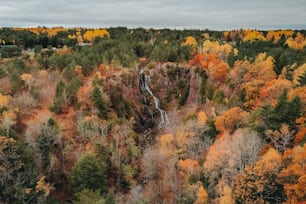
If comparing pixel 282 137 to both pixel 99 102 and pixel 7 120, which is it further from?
pixel 7 120

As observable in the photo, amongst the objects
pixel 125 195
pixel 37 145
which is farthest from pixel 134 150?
pixel 37 145

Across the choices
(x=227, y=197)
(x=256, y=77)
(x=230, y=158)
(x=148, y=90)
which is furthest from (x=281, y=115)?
(x=148, y=90)

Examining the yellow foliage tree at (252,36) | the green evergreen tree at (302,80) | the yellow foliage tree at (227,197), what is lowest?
the yellow foliage tree at (227,197)

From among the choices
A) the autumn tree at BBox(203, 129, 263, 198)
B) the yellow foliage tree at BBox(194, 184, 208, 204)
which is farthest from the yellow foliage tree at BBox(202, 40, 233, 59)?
the yellow foliage tree at BBox(194, 184, 208, 204)

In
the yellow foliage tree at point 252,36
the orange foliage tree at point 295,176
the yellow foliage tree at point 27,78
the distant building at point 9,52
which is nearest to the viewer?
the orange foliage tree at point 295,176

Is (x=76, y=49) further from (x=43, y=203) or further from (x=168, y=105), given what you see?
(x=43, y=203)

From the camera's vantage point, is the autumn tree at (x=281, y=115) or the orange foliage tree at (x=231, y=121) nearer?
the autumn tree at (x=281, y=115)

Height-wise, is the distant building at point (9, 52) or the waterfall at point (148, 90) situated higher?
the distant building at point (9, 52)

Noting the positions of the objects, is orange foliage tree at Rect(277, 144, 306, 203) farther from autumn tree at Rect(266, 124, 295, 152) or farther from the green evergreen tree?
the green evergreen tree

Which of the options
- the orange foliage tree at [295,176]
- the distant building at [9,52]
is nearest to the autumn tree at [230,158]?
the orange foliage tree at [295,176]

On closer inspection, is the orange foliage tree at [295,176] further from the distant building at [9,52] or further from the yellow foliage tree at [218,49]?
the distant building at [9,52]
